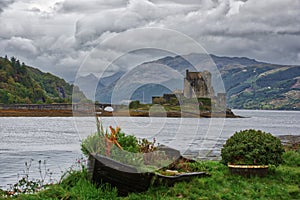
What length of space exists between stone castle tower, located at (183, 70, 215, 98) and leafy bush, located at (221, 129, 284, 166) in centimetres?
181

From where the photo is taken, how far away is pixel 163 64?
11320 millimetres

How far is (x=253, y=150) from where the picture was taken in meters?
12.2

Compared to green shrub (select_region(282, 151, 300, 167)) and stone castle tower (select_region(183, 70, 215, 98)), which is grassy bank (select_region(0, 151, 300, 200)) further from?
stone castle tower (select_region(183, 70, 215, 98))

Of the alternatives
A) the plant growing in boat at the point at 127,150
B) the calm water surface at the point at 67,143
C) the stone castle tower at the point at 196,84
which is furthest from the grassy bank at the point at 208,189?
the stone castle tower at the point at 196,84

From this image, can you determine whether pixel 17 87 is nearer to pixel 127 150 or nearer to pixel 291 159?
pixel 291 159

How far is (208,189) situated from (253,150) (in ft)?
7.77

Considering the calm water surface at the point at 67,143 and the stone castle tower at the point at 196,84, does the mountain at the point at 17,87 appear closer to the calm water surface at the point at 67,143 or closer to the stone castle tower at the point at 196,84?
the calm water surface at the point at 67,143

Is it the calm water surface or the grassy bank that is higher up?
the grassy bank

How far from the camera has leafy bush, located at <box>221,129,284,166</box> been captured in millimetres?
12156

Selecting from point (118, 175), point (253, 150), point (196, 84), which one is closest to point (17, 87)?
point (196, 84)

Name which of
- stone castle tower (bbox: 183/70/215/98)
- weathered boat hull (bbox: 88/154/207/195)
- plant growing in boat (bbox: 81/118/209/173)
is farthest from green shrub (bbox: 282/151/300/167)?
weathered boat hull (bbox: 88/154/207/195)

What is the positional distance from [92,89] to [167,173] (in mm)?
2820

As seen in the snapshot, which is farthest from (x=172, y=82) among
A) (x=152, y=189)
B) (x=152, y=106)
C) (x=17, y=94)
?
(x=17, y=94)

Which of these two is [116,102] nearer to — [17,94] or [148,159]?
[148,159]
